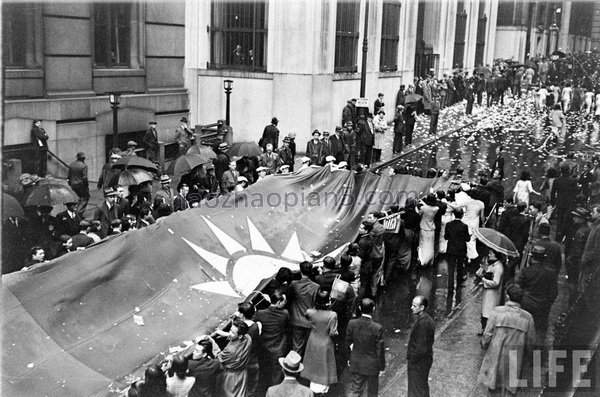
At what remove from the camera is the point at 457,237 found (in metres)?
12.6

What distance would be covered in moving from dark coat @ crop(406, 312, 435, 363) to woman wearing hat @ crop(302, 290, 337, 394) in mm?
1079

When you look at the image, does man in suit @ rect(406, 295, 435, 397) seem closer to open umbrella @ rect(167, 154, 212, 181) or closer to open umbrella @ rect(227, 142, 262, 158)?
open umbrella @ rect(167, 154, 212, 181)

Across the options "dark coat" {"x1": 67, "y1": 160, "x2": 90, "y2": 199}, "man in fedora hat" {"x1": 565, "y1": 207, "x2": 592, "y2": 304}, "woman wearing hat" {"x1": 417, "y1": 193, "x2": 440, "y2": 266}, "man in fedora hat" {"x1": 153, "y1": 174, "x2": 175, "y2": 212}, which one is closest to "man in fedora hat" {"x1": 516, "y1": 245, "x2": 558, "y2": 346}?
"man in fedora hat" {"x1": 565, "y1": 207, "x2": 592, "y2": 304}

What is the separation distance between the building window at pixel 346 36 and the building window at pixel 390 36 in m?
3.50

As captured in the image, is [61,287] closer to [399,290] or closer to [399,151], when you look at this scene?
[399,290]

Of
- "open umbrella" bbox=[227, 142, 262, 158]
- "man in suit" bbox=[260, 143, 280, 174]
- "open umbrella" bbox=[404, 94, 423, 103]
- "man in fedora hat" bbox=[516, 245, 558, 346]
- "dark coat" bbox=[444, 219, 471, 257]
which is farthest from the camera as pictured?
"open umbrella" bbox=[404, 94, 423, 103]

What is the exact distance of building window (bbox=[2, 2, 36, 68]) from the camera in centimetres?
1811

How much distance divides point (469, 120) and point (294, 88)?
40.2ft

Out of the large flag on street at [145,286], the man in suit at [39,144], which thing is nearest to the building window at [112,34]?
the man in suit at [39,144]

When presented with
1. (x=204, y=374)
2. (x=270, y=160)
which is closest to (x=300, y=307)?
(x=204, y=374)

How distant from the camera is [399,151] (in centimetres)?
2580

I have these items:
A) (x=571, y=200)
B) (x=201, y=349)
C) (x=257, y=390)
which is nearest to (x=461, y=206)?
(x=571, y=200)

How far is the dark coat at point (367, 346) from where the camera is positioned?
836 cm

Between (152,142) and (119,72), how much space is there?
2.46 meters
